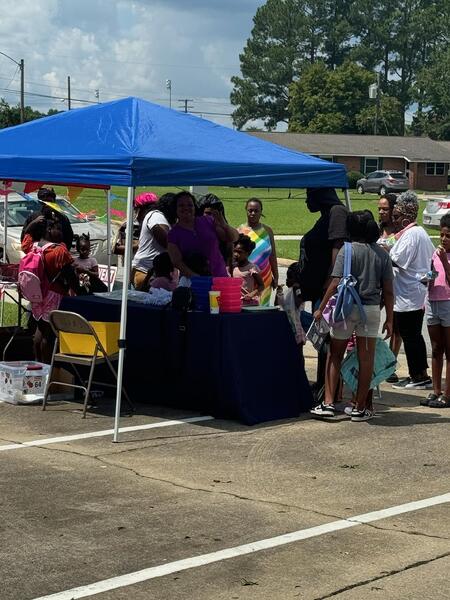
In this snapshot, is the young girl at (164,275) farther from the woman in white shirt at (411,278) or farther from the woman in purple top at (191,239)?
the woman in white shirt at (411,278)

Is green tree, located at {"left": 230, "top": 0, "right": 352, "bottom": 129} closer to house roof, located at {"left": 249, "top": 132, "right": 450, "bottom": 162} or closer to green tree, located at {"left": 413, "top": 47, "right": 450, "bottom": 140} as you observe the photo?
green tree, located at {"left": 413, "top": 47, "right": 450, "bottom": 140}

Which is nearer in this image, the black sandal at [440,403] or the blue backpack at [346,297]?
the blue backpack at [346,297]

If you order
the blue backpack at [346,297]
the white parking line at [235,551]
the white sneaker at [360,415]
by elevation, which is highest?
the blue backpack at [346,297]

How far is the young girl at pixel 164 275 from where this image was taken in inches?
416

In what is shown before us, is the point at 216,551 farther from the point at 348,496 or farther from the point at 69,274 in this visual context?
the point at 69,274

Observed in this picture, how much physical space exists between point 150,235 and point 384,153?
267 feet

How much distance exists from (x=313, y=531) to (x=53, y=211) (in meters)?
7.24

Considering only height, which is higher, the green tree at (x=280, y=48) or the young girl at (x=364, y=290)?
the green tree at (x=280, y=48)

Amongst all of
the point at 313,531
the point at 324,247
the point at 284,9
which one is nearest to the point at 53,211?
the point at 324,247

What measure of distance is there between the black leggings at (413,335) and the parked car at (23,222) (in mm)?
10011

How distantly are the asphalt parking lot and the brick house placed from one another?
263 feet

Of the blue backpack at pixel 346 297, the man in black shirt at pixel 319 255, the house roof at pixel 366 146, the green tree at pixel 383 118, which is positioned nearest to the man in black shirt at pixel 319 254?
the man in black shirt at pixel 319 255

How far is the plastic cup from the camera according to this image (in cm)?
936

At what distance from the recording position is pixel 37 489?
728cm
